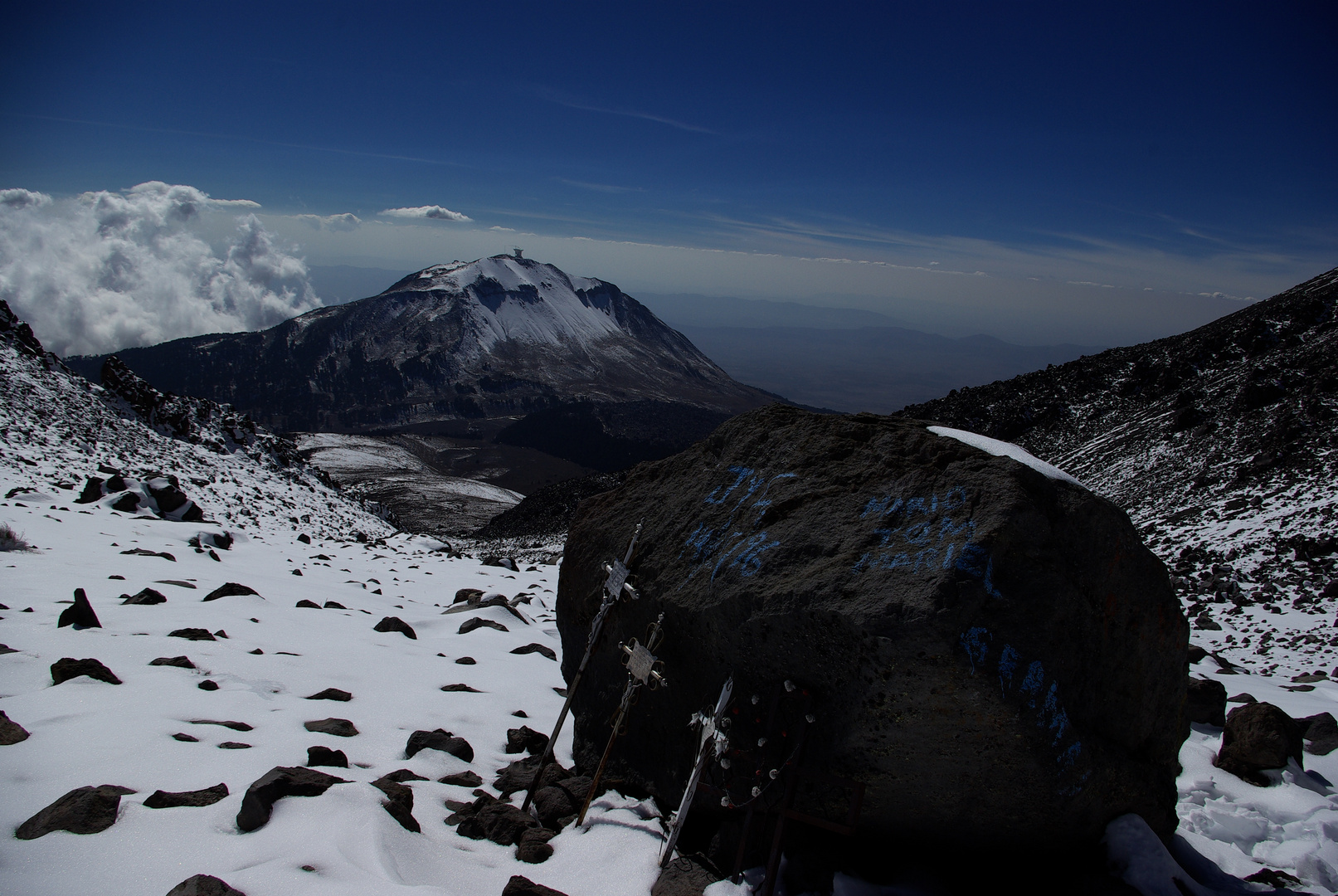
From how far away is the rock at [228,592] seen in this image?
33.7 feet

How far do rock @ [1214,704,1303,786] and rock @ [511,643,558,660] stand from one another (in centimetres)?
810

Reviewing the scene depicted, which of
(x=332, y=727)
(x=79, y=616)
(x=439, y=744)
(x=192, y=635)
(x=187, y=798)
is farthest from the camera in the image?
(x=192, y=635)

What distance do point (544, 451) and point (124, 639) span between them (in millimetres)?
133925

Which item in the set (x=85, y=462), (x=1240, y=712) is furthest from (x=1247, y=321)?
(x=85, y=462)

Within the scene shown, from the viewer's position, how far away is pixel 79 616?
743 centimetres

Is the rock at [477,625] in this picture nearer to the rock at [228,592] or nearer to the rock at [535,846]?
the rock at [228,592]

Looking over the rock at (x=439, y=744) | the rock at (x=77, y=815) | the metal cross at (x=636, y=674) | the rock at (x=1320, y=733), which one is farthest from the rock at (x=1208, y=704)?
the rock at (x=77, y=815)

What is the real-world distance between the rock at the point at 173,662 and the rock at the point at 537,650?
14.3 feet

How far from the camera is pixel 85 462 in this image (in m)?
25.6

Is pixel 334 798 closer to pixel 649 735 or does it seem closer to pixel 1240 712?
pixel 649 735

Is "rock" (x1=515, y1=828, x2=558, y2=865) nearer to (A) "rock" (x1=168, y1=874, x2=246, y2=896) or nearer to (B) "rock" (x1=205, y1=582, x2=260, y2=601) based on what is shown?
(A) "rock" (x1=168, y1=874, x2=246, y2=896)

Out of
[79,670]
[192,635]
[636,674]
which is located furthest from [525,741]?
[192,635]

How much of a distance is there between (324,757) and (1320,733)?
9.40 m

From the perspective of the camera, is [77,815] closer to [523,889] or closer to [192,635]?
[523,889]
